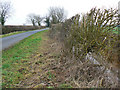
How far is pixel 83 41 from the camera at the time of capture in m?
4.34

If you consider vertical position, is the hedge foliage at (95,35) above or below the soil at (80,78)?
above

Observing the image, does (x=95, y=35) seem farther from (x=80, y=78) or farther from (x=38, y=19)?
(x=38, y=19)

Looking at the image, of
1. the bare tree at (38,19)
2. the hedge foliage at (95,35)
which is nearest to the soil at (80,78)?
the hedge foliage at (95,35)

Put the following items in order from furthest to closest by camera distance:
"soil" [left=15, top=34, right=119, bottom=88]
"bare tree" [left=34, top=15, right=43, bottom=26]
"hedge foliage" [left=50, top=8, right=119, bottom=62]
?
"bare tree" [left=34, top=15, right=43, bottom=26], "hedge foliage" [left=50, top=8, right=119, bottom=62], "soil" [left=15, top=34, right=119, bottom=88]

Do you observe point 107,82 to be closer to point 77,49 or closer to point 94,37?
point 94,37

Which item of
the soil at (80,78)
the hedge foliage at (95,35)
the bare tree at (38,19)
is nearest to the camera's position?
the soil at (80,78)

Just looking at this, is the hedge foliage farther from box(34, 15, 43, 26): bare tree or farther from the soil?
box(34, 15, 43, 26): bare tree

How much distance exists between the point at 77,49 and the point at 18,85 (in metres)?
2.29

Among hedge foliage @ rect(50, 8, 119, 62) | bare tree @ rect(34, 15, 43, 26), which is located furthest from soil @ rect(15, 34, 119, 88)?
bare tree @ rect(34, 15, 43, 26)

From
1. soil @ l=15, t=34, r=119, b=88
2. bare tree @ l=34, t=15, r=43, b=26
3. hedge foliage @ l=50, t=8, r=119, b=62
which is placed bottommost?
soil @ l=15, t=34, r=119, b=88

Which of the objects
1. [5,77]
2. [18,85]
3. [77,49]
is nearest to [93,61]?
[77,49]

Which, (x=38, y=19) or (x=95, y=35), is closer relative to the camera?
(x=95, y=35)

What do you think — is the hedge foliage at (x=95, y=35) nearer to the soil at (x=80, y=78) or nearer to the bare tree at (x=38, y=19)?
the soil at (x=80, y=78)

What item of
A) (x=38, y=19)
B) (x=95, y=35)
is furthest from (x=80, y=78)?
(x=38, y=19)
